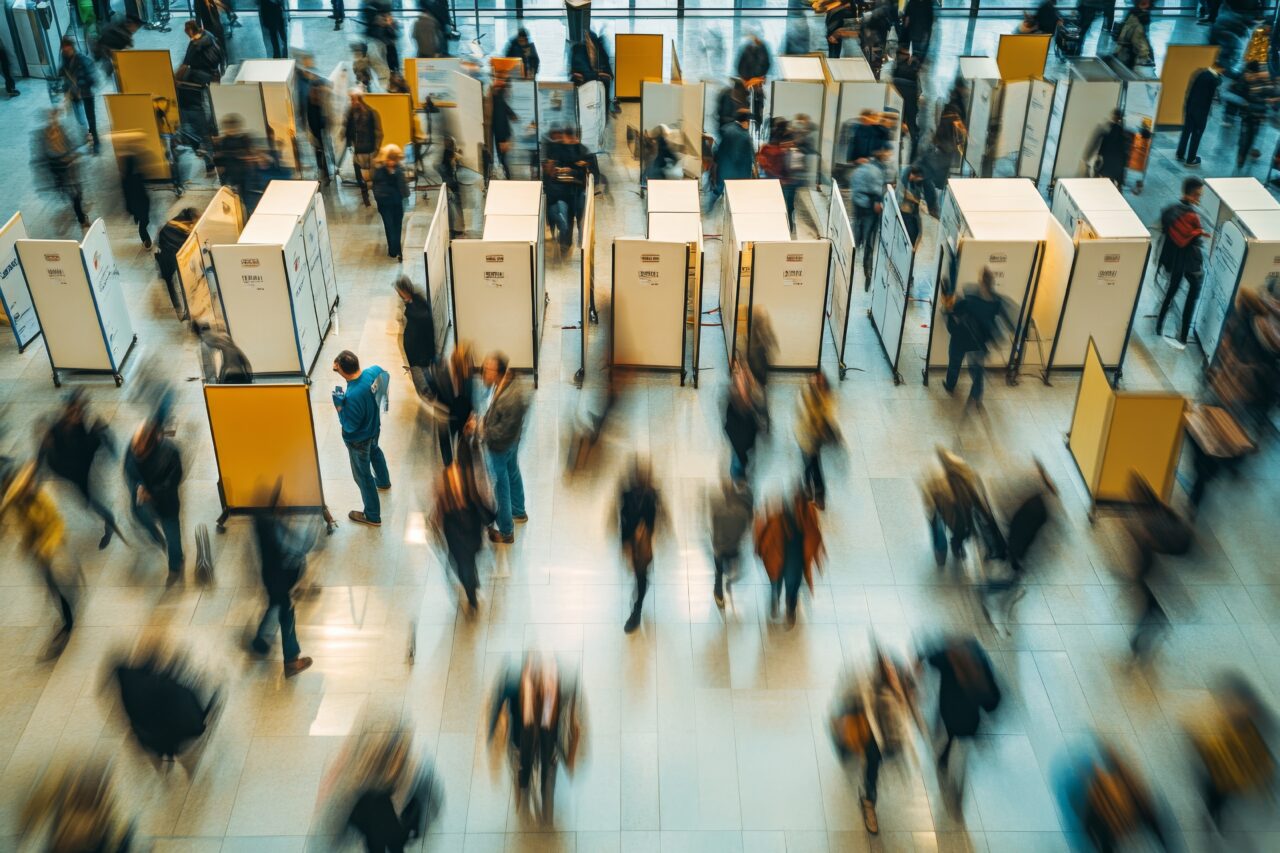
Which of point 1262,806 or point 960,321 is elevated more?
point 960,321

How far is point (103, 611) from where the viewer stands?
9.86 metres

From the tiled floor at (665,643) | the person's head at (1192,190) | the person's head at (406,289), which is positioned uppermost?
the person's head at (1192,190)

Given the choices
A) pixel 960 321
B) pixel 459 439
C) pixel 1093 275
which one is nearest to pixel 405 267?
pixel 459 439

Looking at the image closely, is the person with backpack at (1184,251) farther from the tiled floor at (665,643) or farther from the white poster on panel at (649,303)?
the white poster on panel at (649,303)

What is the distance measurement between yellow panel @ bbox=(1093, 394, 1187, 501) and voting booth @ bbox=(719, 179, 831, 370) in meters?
3.24

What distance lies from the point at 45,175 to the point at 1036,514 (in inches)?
543

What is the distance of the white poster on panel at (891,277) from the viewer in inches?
488

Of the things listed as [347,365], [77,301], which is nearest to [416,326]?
[347,365]

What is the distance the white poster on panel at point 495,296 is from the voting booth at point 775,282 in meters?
2.21

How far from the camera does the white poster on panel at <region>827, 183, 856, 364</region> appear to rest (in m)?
12.6

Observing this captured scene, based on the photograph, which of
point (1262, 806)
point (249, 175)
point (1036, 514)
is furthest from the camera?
point (249, 175)

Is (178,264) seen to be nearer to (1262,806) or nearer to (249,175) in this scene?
(249,175)

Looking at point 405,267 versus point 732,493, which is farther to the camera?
point 405,267

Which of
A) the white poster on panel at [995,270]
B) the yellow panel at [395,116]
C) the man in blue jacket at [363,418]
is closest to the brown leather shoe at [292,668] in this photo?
the man in blue jacket at [363,418]
